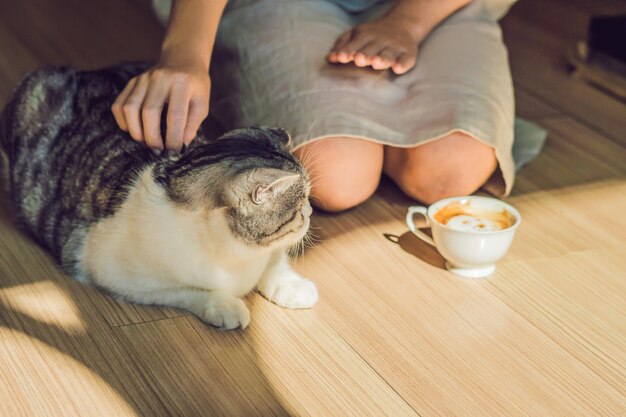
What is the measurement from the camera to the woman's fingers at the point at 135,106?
4.62 ft

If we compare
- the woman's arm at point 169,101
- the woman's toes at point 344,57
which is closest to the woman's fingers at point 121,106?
the woman's arm at point 169,101

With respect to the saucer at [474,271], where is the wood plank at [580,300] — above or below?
below

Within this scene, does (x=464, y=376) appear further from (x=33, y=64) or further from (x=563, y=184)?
(x=33, y=64)

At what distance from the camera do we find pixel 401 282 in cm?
158

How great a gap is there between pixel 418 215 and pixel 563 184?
1.30ft

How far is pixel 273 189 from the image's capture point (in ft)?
4.22

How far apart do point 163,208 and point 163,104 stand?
176mm

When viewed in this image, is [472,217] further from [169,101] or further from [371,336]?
[169,101]

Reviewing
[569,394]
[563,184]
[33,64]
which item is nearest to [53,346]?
[569,394]

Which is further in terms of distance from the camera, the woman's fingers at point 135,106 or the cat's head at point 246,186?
the woman's fingers at point 135,106

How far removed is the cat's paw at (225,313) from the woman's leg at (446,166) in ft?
1.82

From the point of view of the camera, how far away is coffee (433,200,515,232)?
1.56 metres

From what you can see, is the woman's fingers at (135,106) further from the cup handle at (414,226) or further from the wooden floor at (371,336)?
the cup handle at (414,226)

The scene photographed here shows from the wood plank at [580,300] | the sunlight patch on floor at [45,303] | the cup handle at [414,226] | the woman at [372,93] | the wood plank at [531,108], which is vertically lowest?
the wood plank at [531,108]
